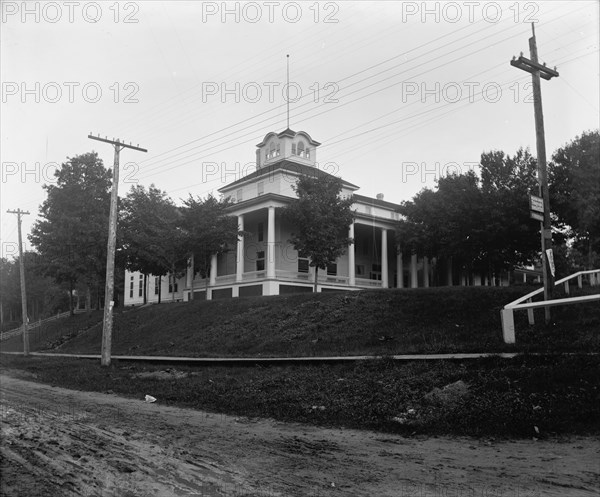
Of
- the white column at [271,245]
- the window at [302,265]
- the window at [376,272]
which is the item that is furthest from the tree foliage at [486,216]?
the white column at [271,245]

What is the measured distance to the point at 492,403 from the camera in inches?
309

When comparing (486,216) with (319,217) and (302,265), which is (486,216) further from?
(302,265)

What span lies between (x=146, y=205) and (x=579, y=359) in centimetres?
3979

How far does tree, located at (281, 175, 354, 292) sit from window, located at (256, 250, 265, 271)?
395 inches

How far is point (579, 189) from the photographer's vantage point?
3309cm

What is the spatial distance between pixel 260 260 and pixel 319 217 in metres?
12.8

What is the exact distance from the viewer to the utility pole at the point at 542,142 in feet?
41.7

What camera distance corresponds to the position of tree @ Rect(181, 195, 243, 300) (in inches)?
1497

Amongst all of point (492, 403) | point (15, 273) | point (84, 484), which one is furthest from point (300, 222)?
point (15, 273)

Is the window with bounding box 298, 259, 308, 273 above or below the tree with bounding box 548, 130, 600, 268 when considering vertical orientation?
below

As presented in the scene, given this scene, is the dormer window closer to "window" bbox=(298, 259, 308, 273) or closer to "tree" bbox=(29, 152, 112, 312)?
"window" bbox=(298, 259, 308, 273)

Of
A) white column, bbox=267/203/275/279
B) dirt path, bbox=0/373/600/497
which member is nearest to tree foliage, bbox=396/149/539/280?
white column, bbox=267/203/275/279

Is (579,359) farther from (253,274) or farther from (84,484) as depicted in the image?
(253,274)

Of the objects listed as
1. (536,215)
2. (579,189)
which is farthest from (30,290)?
(536,215)
